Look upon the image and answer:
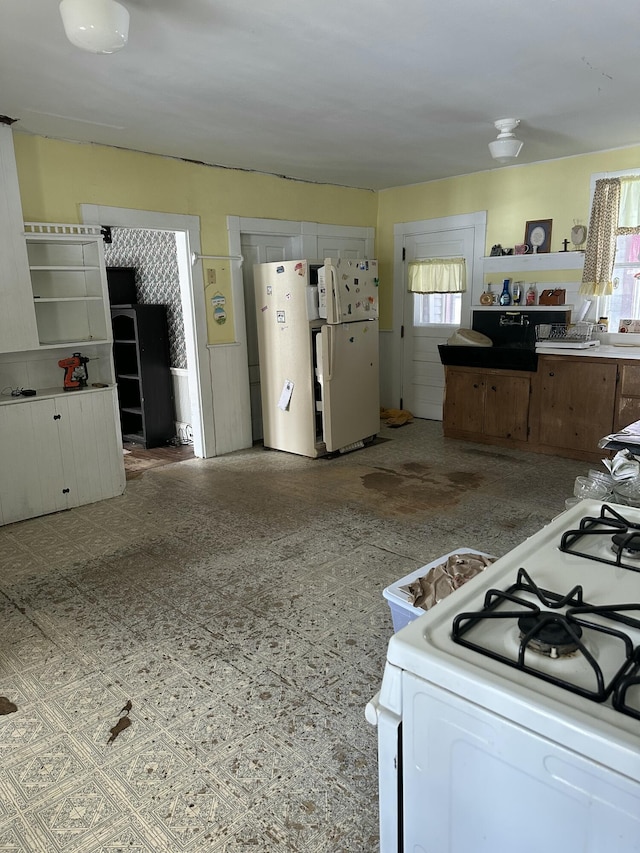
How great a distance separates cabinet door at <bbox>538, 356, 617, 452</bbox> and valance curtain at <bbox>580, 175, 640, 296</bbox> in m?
0.77

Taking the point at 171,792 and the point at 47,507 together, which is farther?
the point at 47,507

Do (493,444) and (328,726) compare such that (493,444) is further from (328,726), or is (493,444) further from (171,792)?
(171,792)

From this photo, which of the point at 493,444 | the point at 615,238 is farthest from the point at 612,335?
the point at 493,444

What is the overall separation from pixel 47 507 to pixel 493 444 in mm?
3854

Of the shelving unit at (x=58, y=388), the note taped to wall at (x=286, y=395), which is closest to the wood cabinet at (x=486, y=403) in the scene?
the note taped to wall at (x=286, y=395)

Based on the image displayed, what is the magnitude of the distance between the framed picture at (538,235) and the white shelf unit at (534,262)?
7cm

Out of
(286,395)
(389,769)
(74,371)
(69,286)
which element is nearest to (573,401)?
(286,395)

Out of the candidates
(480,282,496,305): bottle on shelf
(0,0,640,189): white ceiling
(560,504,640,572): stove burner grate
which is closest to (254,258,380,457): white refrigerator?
(0,0,640,189): white ceiling

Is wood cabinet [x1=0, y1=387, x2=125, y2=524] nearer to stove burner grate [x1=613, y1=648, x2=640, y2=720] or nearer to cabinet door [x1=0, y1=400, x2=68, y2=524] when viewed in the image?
cabinet door [x1=0, y1=400, x2=68, y2=524]

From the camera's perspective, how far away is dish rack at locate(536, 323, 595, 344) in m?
5.00

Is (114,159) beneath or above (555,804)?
above

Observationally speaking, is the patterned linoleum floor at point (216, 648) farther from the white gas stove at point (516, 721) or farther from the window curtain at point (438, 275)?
the window curtain at point (438, 275)

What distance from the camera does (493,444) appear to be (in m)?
5.48

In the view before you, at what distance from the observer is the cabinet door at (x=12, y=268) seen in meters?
3.65
